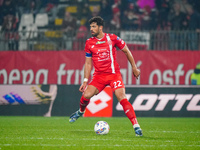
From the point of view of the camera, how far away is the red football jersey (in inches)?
296

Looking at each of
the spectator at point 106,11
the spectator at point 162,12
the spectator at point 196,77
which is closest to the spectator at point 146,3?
the spectator at point 162,12

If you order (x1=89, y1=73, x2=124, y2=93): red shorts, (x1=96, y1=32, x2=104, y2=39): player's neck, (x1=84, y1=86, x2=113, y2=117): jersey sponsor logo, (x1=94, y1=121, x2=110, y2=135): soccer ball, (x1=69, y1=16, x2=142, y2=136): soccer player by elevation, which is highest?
(x1=96, y1=32, x2=104, y2=39): player's neck

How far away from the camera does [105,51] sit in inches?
296

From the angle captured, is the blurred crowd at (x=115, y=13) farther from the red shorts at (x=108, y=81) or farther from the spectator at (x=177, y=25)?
the red shorts at (x=108, y=81)

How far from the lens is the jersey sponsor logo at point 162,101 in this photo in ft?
41.0

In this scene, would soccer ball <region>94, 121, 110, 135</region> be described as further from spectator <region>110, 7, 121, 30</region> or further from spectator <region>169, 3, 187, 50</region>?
spectator <region>110, 7, 121, 30</region>

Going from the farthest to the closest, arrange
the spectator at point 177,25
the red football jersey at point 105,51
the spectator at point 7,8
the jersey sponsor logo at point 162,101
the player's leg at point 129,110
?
1. the spectator at point 7,8
2. the spectator at point 177,25
3. the jersey sponsor logo at point 162,101
4. the red football jersey at point 105,51
5. the player's leg at point 129,110

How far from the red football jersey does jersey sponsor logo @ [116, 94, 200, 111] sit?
512 centimetres

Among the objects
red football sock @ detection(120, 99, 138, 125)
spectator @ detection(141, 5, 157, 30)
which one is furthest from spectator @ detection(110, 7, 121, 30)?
red football sock @ detection(120, 99, 138, 125)

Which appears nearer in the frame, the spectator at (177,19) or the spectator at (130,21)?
the spectator at (177,19)

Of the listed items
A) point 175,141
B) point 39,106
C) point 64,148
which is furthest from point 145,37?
point 64,148

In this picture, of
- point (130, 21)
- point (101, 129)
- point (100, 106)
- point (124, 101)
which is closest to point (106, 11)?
point (130, 21)

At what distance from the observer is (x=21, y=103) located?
13.1 meters

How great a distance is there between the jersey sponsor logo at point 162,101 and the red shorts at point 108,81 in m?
5.02
